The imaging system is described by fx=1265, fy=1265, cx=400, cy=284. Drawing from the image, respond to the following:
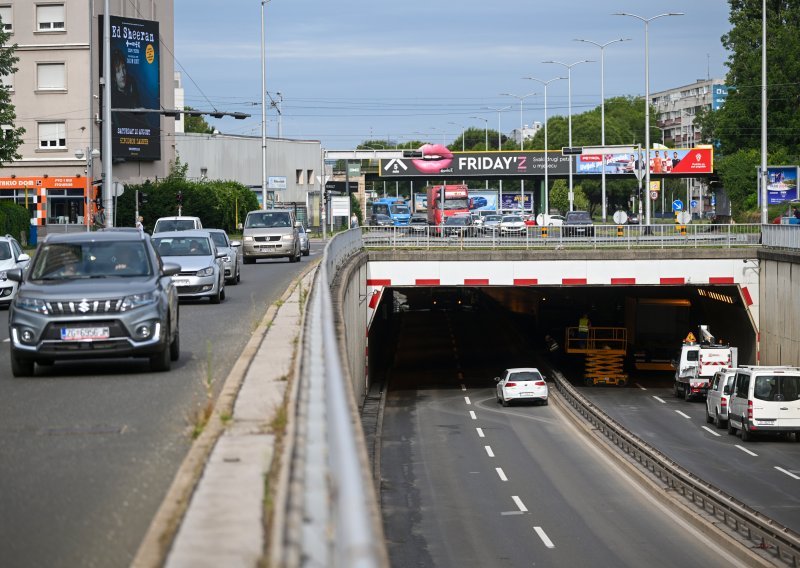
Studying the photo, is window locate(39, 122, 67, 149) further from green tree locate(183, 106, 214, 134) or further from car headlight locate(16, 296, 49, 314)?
green tree locate(183, 106, 214, 134)

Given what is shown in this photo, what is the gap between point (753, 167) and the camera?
89.9 m

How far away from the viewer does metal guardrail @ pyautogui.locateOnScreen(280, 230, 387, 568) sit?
3264mm

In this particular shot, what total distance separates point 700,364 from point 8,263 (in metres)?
26.4

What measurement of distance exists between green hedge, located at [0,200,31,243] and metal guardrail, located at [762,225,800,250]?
32.3 m

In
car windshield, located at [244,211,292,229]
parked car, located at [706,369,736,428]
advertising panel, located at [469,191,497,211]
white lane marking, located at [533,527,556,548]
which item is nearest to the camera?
white lane marking, located at [533,527,556,548]

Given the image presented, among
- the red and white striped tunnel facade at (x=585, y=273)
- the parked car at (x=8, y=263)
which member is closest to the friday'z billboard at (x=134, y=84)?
the red and white striped tunnel facade at (x=585, y=273)

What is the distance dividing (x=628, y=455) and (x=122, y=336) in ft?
69.6

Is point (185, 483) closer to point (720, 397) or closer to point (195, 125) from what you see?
point (720, 397)

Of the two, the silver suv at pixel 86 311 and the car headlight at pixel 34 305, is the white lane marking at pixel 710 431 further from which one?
the car headlight at pixel 34 305

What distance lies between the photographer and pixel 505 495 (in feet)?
93.8

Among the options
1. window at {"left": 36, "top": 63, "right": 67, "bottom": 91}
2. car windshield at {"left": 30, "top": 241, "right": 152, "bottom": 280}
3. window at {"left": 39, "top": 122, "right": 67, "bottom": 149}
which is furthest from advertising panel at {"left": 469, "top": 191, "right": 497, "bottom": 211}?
car windshield at {"left": 30, "top": 241, "right": 152, "bottom": 280}

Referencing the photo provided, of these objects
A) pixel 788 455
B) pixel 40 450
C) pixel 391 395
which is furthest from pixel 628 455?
pixel 40 450

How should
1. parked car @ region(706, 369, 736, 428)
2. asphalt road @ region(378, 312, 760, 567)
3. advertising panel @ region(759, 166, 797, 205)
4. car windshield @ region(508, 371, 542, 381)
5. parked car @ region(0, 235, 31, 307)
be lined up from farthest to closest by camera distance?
advertising panel @ region(759, 166, 797, 205)
car windshield @ region(508, 371, 542, 381)
parked car @ region(706, 369, 736, 428)
parked car @ region(0, 235, 31, 307)
asphalt road @ region(378, 312, 760, 567)

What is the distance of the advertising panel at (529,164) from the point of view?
95.2m
